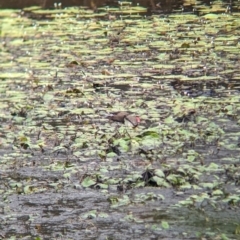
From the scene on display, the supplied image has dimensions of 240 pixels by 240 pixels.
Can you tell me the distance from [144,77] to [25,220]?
3.57m

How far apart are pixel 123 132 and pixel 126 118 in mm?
346

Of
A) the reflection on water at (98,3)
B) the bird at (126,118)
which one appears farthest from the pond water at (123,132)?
the reflection on water at (98,3)

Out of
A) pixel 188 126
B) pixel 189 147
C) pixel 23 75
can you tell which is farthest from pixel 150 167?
pixel 23 75

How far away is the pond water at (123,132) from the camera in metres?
4.82

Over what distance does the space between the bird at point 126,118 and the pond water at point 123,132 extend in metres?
0.05

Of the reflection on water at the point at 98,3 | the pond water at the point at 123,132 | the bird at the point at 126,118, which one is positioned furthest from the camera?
the reflection on water at the point at 98,3

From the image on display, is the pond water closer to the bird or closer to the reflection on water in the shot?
the bird

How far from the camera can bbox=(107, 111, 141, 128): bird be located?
260 inches

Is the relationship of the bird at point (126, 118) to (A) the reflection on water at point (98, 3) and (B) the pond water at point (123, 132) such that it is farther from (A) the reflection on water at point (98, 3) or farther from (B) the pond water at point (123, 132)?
(A) the reflection on water at point (98, 3)

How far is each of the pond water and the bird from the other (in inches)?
2.2

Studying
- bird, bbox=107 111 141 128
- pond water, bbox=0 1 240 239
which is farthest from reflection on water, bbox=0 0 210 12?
bird, bbox=107 111 141 128

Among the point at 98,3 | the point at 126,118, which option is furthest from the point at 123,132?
the point at 98,3

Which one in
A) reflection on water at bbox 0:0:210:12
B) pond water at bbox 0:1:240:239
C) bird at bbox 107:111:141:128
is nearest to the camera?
pond water at bbox 0:1:240:239

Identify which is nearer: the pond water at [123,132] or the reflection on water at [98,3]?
the pond water at [123,132]
